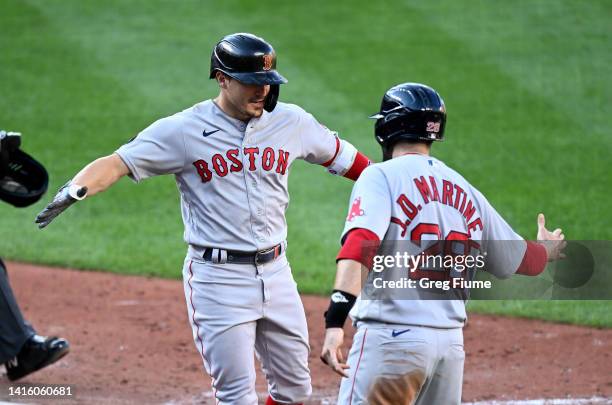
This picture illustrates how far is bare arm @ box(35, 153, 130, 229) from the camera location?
4363mm

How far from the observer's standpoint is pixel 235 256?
183 inches

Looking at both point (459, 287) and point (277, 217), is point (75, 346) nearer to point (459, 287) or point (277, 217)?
point (277, 217)

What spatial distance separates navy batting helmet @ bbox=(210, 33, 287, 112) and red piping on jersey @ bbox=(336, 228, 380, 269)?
3.37ft

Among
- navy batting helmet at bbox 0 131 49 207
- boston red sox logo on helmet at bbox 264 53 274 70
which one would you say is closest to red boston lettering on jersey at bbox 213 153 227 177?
boston red sox logo on helmet at bbox 264 53 274 70

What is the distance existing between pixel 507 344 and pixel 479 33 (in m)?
7.20

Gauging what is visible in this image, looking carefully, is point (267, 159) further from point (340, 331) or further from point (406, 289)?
point (340, 331)

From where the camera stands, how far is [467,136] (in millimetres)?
11141

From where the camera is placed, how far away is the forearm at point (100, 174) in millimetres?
4418

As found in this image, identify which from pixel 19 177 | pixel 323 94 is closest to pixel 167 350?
pixel 19 177

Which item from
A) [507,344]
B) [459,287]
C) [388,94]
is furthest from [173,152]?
[507,344]

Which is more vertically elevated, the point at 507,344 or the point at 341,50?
the point at 341,50

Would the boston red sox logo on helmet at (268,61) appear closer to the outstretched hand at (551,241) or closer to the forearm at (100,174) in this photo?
the forearm at (100,174)

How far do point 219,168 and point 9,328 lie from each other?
2137 mm

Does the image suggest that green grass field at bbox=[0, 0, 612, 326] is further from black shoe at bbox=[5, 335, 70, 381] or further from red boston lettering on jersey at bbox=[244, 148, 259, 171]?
red boston lettering on jersey at bbox=[244, 148, 259, 171]
